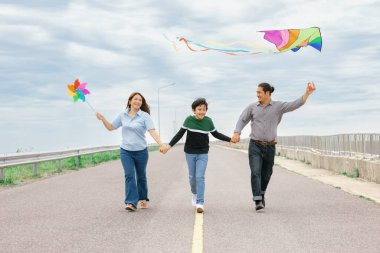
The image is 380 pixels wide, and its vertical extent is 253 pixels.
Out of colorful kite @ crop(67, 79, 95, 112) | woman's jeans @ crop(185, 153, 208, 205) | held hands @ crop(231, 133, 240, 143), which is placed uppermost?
colorful kite @ crop(67, 79, 95, 112)

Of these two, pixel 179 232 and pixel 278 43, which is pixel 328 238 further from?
pixel 278 43

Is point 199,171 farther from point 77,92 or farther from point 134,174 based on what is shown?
point 77,92

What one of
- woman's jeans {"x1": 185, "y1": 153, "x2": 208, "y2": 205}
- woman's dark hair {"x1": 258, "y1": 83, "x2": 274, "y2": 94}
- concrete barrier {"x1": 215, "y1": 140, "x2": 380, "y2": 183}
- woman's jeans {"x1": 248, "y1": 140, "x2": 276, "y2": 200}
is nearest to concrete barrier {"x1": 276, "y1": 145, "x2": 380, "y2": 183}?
concrete barrier {"x1": 215, "y1": 140, "x2": 380, "y2": 183}

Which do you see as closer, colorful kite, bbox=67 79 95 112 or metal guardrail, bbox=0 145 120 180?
colorful kite, bbox=67 79 95 112

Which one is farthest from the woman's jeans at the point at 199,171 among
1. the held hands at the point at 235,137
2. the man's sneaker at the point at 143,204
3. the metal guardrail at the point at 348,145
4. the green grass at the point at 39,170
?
the metal guardrail at the point at 348,145

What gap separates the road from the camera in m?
6.46

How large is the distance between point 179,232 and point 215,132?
2.49 metres

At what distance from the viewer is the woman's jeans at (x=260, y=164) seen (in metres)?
9.30

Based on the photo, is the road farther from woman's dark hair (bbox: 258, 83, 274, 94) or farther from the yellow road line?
woman's dark hair (bbox: 258, 83, 274, 94)

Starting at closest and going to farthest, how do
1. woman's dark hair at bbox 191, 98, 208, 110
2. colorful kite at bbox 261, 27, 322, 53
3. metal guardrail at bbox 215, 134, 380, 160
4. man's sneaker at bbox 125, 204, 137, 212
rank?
woman's dark hair at bbox 191, 98, 208, 110
man's sneaker at bbox 125, 204, 137, 212
colorful kite at bbox 261, 27, 322, 53
metal guardrail at bbox 215, 134, 380, 160

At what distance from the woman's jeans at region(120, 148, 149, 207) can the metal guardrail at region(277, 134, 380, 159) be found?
888cm

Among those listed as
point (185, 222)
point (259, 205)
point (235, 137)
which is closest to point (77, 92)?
point (235, 137)

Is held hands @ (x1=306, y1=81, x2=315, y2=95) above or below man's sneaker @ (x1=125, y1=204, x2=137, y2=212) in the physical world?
above

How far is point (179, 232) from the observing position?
7277 mm
